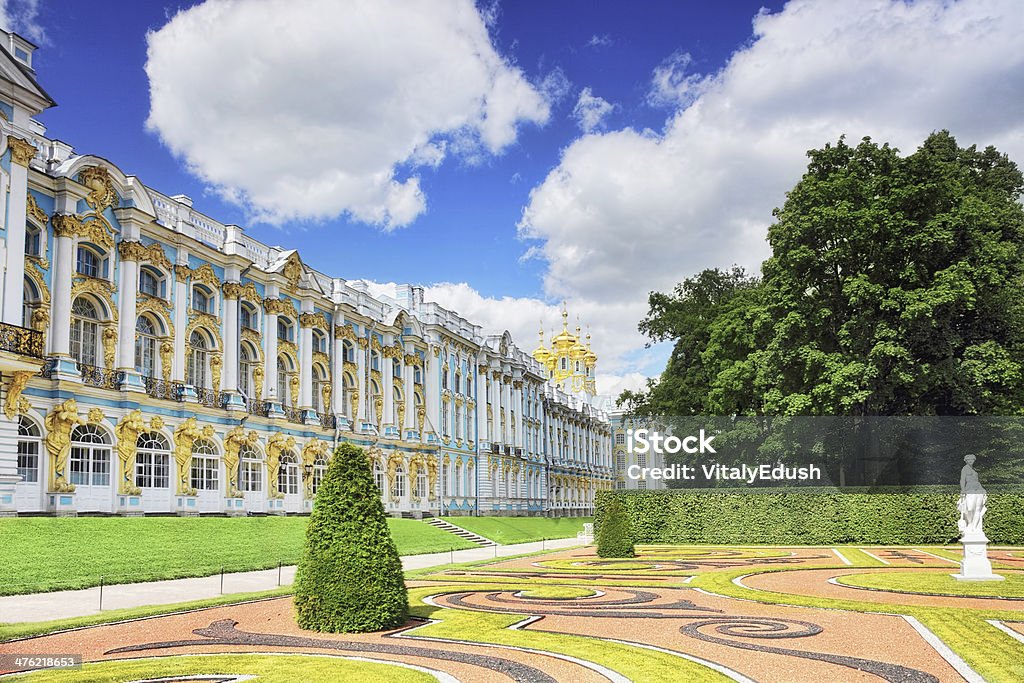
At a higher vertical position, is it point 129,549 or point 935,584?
point 129,549

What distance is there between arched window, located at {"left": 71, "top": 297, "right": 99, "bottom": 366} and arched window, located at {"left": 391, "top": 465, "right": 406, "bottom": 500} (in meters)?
21.2

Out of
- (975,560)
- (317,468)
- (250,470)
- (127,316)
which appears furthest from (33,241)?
(975,560)

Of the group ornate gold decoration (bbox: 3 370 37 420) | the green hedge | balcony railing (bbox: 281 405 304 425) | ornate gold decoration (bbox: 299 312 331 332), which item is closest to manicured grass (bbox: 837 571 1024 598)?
the green hedge

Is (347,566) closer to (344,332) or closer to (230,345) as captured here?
(230,345)

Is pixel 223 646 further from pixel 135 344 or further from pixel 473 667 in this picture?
pixel 135 344

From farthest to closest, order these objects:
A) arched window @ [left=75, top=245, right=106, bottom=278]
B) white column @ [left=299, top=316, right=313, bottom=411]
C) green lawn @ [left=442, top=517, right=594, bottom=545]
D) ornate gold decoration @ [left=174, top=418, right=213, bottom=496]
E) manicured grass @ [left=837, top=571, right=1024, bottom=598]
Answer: green lawn @ [left=442, top=517, right=594, bottom=545]
white column @ [left=299, top=316, right=313, bottom=411]
ornate gold decoration @ [left=174, top=418, right=213, bottom=496]
arched window @ [left=75, top=245, right=106, bottom=278]
manicured grass @ [left=837, top=571, right=1024, bottom=598]

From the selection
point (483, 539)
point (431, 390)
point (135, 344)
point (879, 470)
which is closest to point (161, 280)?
point (135, 344)

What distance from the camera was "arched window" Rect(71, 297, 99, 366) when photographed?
30672mm

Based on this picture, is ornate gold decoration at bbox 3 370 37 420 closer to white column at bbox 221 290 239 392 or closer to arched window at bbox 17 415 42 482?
Result: arched window at bbox 17 415 42 482

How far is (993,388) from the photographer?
118ft

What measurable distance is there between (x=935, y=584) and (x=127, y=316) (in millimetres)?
26670

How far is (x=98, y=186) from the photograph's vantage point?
31.0 m

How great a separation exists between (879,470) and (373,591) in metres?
31.8

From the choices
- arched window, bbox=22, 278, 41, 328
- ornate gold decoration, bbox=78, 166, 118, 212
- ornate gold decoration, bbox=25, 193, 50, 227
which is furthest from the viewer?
ornate gold decoration, bbox=78, 166, 118, 212
